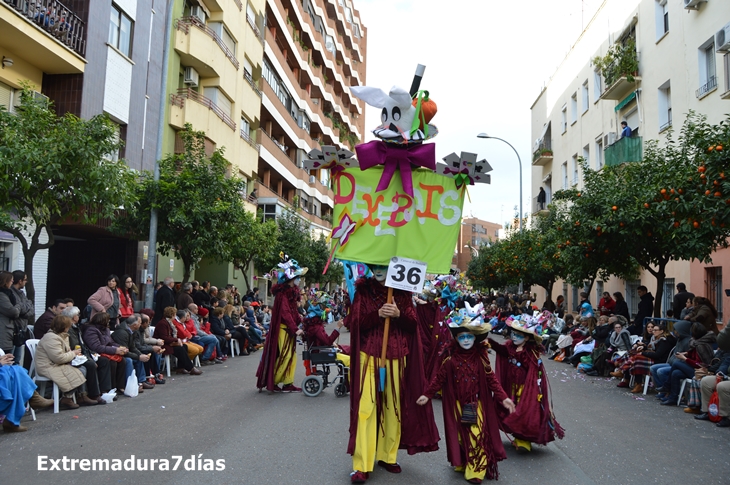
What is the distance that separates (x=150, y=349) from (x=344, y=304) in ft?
15.2

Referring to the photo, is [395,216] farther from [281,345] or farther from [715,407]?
[715,407]

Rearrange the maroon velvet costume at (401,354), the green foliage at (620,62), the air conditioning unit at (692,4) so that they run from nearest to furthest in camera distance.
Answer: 1. the maroon velvet costume at (401,354)
2. the air conditioning unit at (692,4)
3. the green foliage at (620,62)

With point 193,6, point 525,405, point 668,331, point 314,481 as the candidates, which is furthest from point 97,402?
point 193,6

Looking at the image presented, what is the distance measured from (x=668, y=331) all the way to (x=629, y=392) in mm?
1549

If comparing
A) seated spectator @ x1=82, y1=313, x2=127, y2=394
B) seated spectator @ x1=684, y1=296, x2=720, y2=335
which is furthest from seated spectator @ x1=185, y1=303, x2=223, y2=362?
seated spectator @ x1=684, y1=296, x2=720, y2=335

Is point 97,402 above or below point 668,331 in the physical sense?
below

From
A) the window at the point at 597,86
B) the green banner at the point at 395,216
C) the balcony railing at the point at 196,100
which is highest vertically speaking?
the window at the point at 597,86

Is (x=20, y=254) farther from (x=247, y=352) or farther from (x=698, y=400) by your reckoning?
(x=698, y=400)

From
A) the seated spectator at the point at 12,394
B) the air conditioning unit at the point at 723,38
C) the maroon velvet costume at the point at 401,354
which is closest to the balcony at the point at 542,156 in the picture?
the air conditioning unit at the point at 723,38

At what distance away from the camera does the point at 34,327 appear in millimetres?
10547

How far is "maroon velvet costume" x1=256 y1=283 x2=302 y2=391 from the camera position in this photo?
432 inches

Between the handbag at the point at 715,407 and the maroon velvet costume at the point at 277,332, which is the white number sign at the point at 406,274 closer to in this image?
the maroon velvet costume at the point at 277,332

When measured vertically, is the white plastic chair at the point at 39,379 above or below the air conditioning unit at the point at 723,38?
below

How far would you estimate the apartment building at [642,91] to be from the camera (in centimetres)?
1888
